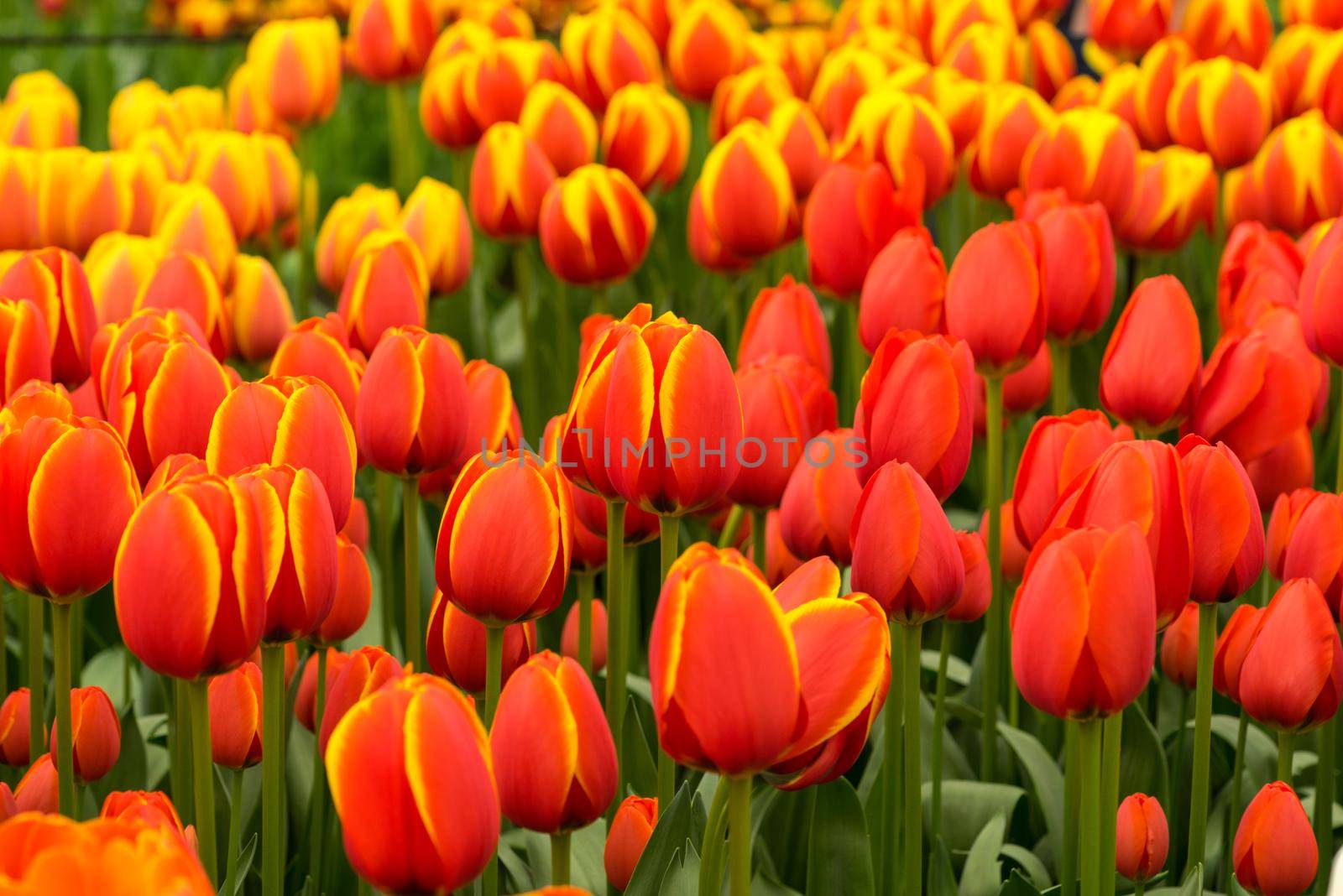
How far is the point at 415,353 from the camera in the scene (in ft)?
3.69

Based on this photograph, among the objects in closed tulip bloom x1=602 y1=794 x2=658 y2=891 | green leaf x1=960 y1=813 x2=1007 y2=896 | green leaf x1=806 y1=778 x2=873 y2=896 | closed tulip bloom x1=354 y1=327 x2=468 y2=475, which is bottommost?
green leaf x1=960 y1=813 x2=1007 y2=896

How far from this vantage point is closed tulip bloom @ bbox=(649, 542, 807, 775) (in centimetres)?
69

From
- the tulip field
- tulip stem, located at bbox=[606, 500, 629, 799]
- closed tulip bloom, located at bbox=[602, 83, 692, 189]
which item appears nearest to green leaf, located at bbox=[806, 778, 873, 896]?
the tulip field

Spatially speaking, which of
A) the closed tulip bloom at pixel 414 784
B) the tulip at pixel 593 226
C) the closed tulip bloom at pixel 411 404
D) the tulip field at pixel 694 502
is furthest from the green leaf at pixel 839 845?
the tulip at pixel 593 226

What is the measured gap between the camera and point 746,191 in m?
1.76

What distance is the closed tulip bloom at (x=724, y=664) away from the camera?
0.69 m

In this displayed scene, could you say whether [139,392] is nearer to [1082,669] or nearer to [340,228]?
[1082,669]

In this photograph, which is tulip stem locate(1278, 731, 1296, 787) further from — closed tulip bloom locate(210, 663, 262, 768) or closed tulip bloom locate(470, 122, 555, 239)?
closed tulip bloom locate(470, 122, 555, 239)

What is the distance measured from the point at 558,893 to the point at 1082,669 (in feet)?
1.11

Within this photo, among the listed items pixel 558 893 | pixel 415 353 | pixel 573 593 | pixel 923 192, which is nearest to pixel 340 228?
pixel 573 593

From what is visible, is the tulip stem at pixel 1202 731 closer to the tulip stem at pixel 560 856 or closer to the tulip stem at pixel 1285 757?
the tulip stem at pixel 1285 757

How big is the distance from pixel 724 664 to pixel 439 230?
1254 mm

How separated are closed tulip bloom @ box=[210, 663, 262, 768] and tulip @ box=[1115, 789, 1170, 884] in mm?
558

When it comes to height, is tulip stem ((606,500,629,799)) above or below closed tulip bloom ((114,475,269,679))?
below
